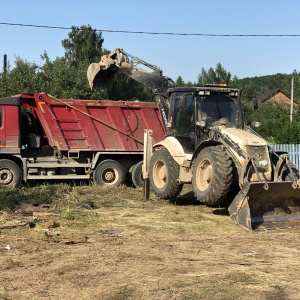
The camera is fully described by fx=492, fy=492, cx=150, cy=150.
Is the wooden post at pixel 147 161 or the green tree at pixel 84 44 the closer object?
the wooden post at pixel 147 161

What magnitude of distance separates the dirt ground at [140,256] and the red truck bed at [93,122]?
4.04 m

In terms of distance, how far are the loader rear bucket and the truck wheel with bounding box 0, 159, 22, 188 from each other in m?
6.98

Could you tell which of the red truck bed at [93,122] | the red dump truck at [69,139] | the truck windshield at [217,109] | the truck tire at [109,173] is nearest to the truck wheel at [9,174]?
the red dump truck at [69,139]

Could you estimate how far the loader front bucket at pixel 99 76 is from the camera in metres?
12.4

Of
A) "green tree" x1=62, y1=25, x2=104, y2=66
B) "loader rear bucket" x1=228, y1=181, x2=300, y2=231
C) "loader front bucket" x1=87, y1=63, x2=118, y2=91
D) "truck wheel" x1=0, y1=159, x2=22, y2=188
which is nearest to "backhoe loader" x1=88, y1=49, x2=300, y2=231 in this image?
"loader rear bucket" x1=228, y1=181, x2=300, y2=231

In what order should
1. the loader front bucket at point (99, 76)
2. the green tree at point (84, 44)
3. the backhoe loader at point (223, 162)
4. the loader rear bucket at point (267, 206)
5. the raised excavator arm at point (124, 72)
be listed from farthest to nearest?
the green tree at point (84, 44) → the loader front bucket at point (99, 76) → the raised excavator arm at point (124, 72) → the backhoe loader at point (223, 162) → the loader rear bucket at point (267, 206)

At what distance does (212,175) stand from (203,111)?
1691mm

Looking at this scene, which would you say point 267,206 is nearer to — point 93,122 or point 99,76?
point 99,76

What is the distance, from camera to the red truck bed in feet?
44.0

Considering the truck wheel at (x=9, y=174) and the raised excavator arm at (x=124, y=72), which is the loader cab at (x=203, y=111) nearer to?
the raised excavator arm at (x=124, y=72)

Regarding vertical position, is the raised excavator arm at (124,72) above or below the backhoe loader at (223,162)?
above

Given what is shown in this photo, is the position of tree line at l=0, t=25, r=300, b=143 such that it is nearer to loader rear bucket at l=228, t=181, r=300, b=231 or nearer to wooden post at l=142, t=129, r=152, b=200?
wooden post at l=142, t=129, r=152, b=200

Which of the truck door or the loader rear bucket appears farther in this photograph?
the truck door

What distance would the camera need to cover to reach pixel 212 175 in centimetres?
848
